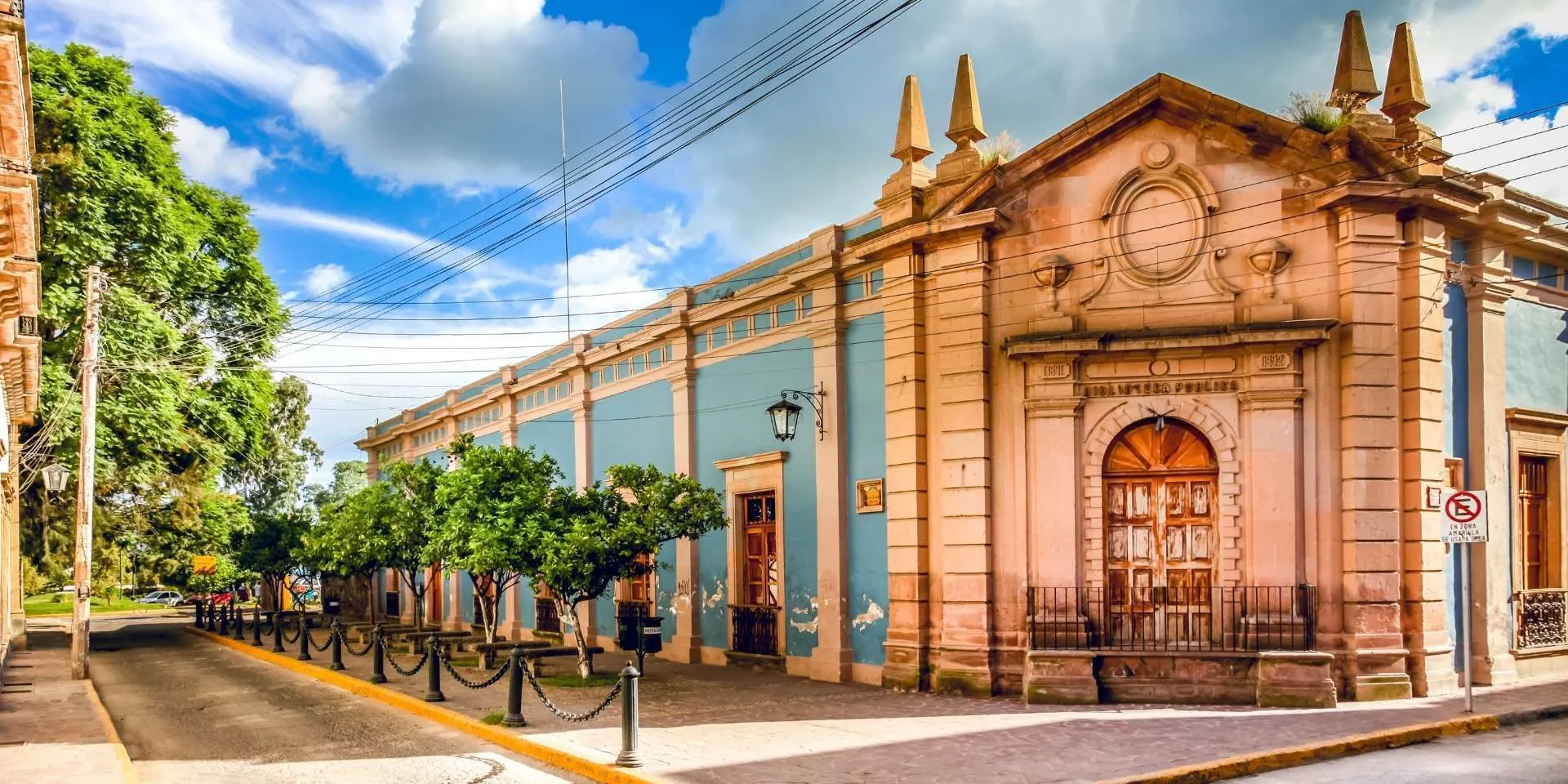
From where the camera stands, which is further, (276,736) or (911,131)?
(911,131)

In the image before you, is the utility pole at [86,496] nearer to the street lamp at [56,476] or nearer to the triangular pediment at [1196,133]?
the street lamp at [56,476]

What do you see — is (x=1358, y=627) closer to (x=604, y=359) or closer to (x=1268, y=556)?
(x=1268, y=556)

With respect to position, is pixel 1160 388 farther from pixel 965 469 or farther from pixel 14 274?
pixel 14 274

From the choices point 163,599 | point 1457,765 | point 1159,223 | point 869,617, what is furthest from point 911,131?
point 163,599

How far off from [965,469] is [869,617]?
2723 mm

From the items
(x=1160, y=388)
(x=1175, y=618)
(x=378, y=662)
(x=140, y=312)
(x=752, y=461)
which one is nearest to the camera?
(x=1175, y=618)

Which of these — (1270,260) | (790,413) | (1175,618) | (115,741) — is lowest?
(115,741)

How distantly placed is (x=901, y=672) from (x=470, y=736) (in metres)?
5.29

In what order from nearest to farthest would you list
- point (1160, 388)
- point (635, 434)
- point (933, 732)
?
1. point (933, 732)
2. point (1160, 388)
3. point (635, 434)

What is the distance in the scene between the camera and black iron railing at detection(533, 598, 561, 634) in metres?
24.0

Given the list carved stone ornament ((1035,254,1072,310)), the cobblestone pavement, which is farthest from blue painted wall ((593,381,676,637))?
carved stone ornament ((1035,254,1072,310))

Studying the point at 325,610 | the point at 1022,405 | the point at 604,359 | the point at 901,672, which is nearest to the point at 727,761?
the point at 901,672

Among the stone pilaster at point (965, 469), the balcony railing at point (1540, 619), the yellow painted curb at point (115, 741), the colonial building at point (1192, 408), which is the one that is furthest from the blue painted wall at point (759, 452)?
the balcony railing at point (1540, 619)

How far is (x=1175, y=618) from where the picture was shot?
13227mm
